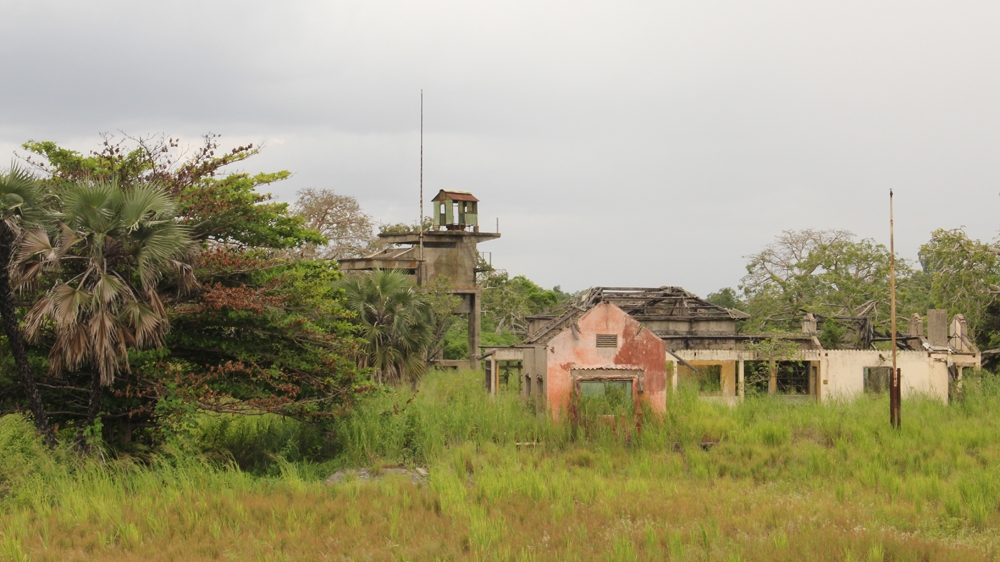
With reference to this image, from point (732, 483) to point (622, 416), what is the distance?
427 cm

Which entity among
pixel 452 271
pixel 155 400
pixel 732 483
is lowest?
pixel 732 483

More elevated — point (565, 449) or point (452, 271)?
point (452, 271)

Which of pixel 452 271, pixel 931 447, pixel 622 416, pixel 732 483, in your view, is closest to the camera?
pixel 732 483

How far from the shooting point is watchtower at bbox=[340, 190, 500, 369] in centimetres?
3506

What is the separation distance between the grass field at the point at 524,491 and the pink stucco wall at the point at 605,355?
2.28ft

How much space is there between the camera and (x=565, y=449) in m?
19.0

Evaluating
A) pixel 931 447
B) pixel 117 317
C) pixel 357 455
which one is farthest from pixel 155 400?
pixel 931 447

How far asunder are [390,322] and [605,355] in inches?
284

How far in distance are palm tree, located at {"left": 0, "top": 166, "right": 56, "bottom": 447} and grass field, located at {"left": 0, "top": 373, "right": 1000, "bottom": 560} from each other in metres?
0.75

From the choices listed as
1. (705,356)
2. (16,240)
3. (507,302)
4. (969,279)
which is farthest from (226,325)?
(507,302)

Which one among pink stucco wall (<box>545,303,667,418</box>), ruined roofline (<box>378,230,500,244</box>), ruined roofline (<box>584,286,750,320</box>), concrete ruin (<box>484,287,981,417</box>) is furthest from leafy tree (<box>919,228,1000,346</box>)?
ruined roofline (<box>378,230,500,244</box>)

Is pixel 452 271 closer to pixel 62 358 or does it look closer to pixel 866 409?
pixel 866 409

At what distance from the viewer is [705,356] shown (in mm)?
25406

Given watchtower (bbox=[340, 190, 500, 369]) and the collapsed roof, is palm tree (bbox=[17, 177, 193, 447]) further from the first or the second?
watchtower (bbox=[340, 190, 500, 369])
